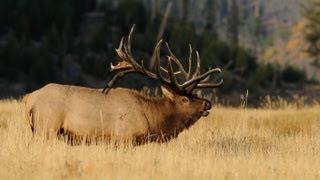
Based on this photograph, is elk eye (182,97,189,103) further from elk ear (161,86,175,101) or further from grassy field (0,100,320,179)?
grassy field (0,100,320,179)

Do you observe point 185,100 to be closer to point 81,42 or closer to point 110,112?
point 110,112

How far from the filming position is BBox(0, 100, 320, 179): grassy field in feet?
26.5

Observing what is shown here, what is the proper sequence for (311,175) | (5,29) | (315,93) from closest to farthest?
(311,175) < (5,29) < (315,93)

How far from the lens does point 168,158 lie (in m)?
8.98

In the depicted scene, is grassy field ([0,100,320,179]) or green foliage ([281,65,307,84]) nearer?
grassy field ([0,100,320,179])

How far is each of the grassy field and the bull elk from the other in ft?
0.89

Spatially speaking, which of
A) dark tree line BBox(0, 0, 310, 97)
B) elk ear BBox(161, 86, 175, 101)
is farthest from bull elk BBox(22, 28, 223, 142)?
dark tree line BBox(0, 0, 310, 97)

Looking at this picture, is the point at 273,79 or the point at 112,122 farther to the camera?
the point at 273,79

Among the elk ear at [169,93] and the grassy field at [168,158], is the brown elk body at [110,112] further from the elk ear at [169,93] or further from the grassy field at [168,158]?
the grassy field at [168,158]

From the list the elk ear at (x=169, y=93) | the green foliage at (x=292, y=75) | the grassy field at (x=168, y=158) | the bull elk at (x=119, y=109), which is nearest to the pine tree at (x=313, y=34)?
the green foliage at (x=292, y=75)

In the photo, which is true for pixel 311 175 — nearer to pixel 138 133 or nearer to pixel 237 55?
pixel 138 133

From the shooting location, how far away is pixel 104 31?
47156 mm

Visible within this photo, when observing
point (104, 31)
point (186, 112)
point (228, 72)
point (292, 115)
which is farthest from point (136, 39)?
point (186, 112)

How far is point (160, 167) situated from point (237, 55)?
1843 inches
